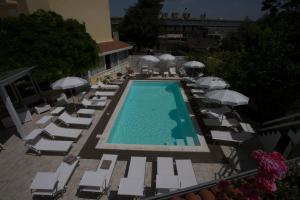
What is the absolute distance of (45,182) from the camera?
629cm

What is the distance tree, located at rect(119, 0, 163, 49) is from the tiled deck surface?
27.7m

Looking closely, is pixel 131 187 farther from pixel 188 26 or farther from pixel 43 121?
pixel 188 26

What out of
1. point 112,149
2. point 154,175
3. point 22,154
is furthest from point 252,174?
point 22,154

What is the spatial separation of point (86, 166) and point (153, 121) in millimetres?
5564

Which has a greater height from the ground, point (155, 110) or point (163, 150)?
point (163, 150)

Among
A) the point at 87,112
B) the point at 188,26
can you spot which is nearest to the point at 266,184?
the point at 87,112

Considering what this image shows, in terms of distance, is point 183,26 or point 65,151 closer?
point 65,151

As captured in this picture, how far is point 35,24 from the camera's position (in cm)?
1215

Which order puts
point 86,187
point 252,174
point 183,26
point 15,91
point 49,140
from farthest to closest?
point 183,26 < point 15,91 < point 49,140 < point 86,187 < point 252,174

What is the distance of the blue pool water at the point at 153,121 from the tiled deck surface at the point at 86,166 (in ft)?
4.55

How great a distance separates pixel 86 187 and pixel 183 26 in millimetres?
70094

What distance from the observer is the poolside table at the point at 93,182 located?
20.6 feet

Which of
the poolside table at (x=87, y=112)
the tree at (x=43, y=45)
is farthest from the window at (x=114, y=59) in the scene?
the poolside table at (x=87, y=112)

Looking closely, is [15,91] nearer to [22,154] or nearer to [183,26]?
[22,154]
